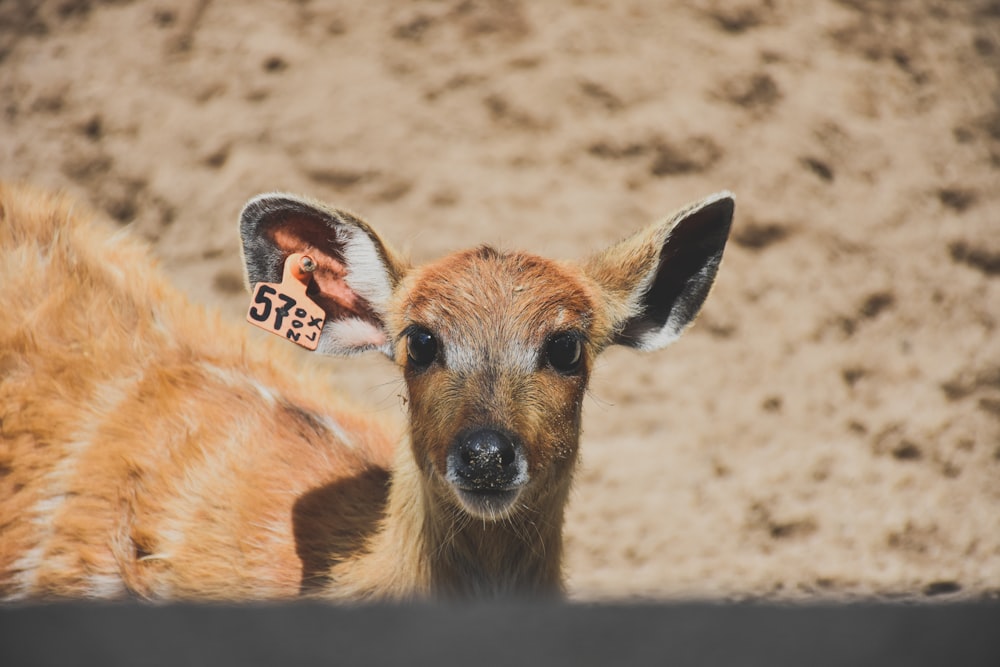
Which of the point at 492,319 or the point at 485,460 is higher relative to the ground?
the point at 492,319

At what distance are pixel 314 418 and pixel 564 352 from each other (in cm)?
133

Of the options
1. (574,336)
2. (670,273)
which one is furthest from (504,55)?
(574,336)

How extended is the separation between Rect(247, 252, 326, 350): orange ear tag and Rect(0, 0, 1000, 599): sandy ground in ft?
Answer: 6.82

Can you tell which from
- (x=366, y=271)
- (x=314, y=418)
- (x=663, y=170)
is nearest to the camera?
(x=366, y=271)

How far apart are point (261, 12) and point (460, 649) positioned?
5.79 metres

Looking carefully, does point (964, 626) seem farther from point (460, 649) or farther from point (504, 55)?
point (504, 55)

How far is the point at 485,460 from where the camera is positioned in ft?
10.9

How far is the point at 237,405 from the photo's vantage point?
4.40 m

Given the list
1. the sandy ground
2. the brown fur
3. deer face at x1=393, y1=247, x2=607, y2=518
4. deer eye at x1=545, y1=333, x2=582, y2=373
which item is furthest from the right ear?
the sandy ground

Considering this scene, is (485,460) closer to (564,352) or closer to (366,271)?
(564,352)

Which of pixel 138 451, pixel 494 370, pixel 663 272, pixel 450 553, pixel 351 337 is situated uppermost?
pixel 663 272

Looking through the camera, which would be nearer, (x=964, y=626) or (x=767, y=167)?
(x=964, y=626)

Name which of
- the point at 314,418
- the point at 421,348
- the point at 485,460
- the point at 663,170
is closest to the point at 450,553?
the point at 485,460

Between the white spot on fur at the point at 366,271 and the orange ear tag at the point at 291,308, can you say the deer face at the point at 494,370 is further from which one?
the orange ear tag at the point at 291,308
